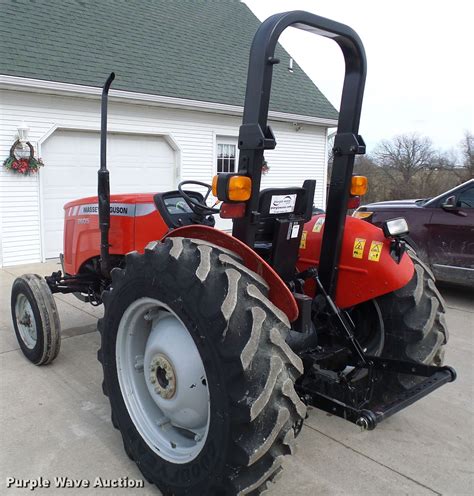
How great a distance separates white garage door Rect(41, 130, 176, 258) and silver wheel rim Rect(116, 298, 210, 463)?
7.08 meters

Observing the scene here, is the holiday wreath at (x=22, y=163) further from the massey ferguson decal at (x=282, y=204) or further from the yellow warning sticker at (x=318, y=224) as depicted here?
the massey ferguson decal at (x=282, y=204)

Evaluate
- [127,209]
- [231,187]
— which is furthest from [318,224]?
[127,209]

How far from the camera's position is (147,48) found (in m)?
11.3

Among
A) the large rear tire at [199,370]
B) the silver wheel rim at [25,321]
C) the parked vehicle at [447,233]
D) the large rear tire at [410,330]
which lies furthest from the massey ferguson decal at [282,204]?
the parked vehicle at [447,233]

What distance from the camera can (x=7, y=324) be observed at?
528 centimetres

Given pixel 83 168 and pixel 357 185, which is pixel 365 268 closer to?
pixel 357 185

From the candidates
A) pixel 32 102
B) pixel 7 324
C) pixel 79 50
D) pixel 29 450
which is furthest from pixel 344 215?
pixel 79 50

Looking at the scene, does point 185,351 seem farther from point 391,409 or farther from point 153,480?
point 391,409

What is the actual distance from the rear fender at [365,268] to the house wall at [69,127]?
7.08m

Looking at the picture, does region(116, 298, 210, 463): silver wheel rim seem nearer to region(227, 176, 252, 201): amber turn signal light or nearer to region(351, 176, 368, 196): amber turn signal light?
region(227, 176, 252, 201): amber turn signal light

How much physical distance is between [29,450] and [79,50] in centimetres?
890

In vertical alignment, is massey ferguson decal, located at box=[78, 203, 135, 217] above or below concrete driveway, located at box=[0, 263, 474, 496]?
above

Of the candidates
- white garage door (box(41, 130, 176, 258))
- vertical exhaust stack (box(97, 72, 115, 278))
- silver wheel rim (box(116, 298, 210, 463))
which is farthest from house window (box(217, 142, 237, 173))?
silver wheel rim (box(116, 298, 210, 463))

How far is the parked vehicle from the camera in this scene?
6.38 m
